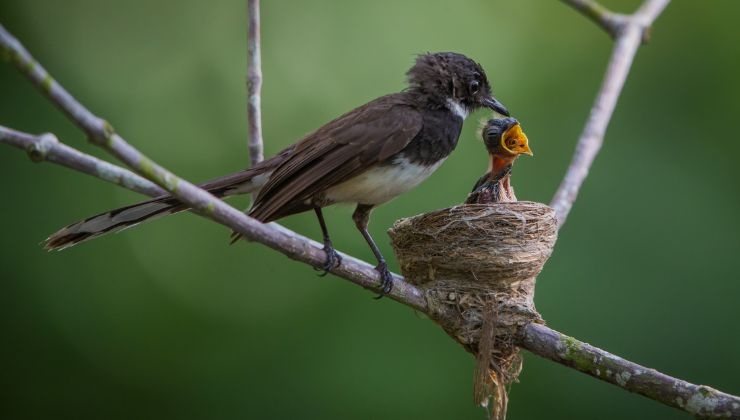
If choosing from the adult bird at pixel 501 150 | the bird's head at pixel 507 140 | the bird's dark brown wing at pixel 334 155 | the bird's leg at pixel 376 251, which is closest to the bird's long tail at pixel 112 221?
the bird's dark brown wing at pixel 334 155

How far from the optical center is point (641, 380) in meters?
3.82

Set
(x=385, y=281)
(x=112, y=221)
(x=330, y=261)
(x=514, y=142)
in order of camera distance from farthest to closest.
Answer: (x=514, y=142) < (x=385, y=281) < (x=112, y=221) < (x=330, y=261)

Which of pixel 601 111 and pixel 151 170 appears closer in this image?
pixel 151 170

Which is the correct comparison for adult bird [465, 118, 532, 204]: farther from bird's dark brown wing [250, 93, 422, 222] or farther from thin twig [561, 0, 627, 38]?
thin twig [561, 0, 627, 38]

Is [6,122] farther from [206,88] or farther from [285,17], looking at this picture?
[285,17]

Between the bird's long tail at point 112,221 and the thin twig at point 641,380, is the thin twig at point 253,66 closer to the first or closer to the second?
the bird's long tail at point 112,221

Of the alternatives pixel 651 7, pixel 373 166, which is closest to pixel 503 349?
pixel 373 166

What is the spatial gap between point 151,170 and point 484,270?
2.37 m

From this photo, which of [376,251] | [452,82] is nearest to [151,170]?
[376,251]

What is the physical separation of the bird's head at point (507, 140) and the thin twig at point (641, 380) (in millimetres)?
1863

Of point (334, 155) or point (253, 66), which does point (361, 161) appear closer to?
point (334, 155)

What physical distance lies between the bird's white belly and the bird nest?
0.24m

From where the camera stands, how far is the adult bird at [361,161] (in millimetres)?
4953

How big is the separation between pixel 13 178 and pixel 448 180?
355cm
